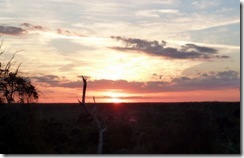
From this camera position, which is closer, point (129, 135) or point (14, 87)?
point (14, 87)

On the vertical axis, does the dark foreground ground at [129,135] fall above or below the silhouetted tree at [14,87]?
below

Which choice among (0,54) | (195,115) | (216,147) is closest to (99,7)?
(0,54)

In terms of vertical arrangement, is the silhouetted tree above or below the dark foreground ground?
above

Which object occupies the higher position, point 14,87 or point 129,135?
point 14,87

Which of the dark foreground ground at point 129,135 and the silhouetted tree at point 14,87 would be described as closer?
the dark foreground ground at point 129,135

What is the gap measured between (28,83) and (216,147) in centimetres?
332

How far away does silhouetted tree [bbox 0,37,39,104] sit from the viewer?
621cm

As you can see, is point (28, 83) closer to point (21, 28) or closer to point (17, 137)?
point (21, 28)

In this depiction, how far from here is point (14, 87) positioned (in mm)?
6684

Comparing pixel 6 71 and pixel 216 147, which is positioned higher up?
pixel 6 71

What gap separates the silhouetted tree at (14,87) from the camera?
6207 millimetres

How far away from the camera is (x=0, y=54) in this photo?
580cm

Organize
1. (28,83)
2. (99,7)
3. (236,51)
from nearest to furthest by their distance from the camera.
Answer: (236,51) → (99,7) → (28,83)

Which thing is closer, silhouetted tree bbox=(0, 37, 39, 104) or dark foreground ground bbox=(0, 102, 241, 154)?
dark foreground ground bbox=(0, 102, 241, 154)
